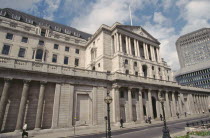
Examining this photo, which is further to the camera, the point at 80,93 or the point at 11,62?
the point at 80,93

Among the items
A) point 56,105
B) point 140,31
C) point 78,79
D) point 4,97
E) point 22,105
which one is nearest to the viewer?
point 4,97

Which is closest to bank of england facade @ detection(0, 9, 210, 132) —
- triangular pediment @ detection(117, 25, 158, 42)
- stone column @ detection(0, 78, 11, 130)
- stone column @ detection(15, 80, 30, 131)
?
stone column @ detection(0, 78, 11, 130)

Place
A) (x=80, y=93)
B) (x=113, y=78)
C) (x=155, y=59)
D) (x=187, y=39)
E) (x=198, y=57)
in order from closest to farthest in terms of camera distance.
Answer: (x=80, y=93)
(x=113, y=78)
(x=155, y=59)
(x=198, y=57)
(x=187, y=39)

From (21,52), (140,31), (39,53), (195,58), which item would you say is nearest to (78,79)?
(39,53)

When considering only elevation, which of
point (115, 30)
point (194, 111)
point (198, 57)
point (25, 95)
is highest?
point (198, 57)

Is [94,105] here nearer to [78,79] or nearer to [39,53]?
[78,79]

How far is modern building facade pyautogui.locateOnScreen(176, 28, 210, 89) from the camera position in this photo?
8461cm

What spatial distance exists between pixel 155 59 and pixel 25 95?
38.6 meters

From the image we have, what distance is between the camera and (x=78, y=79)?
23312mm

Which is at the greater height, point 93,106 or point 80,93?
point 80,93

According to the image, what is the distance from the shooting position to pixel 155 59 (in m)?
Result: 43.4

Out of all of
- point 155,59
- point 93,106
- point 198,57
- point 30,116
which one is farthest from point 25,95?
point 198,57

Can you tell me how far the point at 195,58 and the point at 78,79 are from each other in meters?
131

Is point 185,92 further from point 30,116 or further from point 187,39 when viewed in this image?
point 187,39
